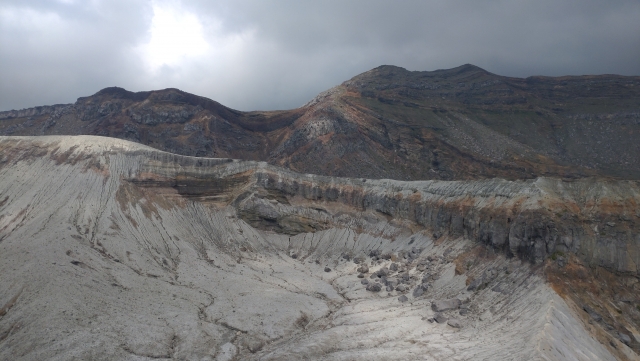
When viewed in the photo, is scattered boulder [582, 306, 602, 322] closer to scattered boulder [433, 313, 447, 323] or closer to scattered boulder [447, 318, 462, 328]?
scattered boulder [447, 318, 462, 328]

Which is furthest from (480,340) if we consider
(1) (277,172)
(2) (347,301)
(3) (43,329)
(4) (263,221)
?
(1) (277,172)

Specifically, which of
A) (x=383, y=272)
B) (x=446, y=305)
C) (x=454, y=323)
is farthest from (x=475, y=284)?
(x=383, y=272)

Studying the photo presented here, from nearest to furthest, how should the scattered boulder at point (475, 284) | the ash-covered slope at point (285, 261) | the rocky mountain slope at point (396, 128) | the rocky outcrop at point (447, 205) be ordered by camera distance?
the ash-covered slope at point (285, 261) → the rocky outcrop at point (447, 205) → the scattered boulder at point (475, 284) → the rocky mountain slope at point (396, 128)

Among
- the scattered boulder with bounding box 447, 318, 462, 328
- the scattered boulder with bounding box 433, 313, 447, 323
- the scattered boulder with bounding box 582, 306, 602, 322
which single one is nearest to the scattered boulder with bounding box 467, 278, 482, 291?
the scattered boulder with bounding box 433, 313, 447, 323

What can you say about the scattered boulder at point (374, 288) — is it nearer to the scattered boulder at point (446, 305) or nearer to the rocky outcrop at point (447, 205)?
the scattered boulder at point (446, 305)

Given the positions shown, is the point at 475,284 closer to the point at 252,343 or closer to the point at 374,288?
the point at 374,288

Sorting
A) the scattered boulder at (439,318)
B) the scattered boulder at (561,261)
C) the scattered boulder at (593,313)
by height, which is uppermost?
the scattered boulder at (561,261)

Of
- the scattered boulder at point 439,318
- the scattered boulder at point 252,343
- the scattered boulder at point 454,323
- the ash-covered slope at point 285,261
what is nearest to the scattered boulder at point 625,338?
the ash-covered slope at point 285,261
